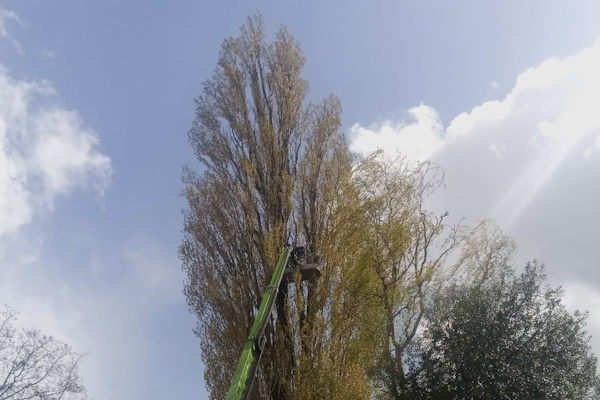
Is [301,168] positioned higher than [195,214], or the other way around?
[301,168]

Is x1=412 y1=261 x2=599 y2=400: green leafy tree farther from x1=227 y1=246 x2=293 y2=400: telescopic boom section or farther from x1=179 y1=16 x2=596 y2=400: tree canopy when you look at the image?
x1=227 y1=246 x2=293 y2=400: telescopic boom section

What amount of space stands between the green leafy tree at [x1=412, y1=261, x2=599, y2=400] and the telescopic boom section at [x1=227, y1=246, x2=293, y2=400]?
14.6 ft

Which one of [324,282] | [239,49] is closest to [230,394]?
[324,282]

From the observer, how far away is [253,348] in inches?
258

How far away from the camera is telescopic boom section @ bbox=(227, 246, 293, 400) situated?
5934 mm

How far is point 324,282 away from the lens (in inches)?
329

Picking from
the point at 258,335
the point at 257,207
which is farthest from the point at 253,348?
the point at 257,207

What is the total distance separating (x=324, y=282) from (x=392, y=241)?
382 centimetres

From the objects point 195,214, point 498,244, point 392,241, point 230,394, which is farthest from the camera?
point 498,244

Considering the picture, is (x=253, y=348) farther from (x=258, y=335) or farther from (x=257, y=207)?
(x=257, y=207)

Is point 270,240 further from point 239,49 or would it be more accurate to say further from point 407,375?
point 239,49

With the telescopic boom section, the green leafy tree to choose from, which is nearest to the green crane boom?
the telescopic boom section

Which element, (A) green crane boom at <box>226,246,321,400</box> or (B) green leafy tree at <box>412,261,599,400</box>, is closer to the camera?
(A) green crane boom at <box>226,246,321,400</box>

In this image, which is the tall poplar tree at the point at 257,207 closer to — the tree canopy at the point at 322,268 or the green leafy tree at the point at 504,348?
the tree canopy at the point at 322,268
